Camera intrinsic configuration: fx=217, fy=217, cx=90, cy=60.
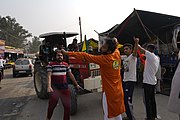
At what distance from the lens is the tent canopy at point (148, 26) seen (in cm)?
862

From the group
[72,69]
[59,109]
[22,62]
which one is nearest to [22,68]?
[22,62]

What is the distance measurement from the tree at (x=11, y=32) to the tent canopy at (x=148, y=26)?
73567 mm

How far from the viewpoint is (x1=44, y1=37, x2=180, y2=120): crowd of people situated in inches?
132

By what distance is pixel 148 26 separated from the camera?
9375 millimetres

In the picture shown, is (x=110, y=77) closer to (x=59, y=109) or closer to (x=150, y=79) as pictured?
(x=150, y=79)

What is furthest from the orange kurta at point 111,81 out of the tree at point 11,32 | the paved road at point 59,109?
the tree at point 11,32

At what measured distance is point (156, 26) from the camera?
9500mm

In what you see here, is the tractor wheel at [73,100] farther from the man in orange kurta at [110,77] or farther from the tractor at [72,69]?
the man in orange kurta at [110,77]

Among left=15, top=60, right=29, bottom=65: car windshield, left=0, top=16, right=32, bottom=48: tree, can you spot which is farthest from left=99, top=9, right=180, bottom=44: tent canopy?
left=0, top=16, right=32, bottom=48: tree

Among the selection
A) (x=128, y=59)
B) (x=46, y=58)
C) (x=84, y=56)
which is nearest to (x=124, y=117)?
(x=128, y=59)

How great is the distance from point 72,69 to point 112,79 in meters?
3.95

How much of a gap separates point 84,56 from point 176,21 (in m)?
7.09

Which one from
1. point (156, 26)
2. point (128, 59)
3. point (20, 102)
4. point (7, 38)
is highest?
point (7, 38)

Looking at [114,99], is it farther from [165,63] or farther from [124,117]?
[165,63]
